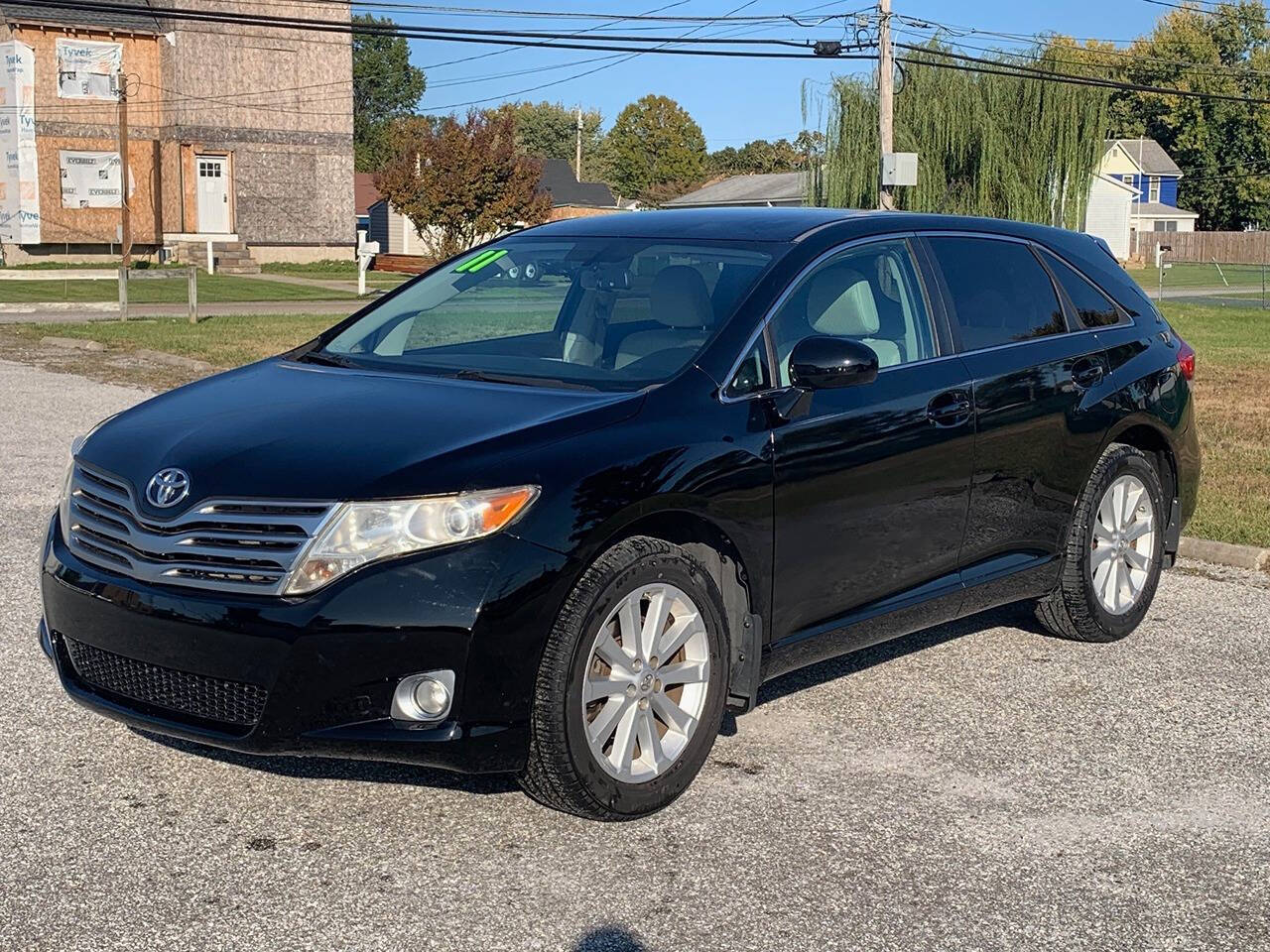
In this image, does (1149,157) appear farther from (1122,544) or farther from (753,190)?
(1122,544)

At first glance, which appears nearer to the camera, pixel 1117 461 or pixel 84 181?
pixel 1117 461

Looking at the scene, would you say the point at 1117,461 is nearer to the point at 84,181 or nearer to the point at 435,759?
the point at 435,759

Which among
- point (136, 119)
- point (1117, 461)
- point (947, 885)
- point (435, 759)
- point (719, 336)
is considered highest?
point (136, 119)

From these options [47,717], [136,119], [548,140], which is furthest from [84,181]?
[548,140]

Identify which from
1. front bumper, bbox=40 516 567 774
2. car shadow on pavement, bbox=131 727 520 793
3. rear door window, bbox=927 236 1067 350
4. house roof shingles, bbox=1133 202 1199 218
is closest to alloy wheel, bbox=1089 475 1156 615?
rear door window, bbox=927 236 1067 350

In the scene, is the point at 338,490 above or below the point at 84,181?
below

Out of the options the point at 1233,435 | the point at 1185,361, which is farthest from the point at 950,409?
the point at 1233,435

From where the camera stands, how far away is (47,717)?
17.6 feet

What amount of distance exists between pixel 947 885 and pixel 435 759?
1390 millimetres

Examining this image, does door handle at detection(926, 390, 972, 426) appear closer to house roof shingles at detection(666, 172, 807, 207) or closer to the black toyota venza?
the black toyota venza

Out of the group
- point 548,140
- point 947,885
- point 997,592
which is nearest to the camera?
point 947,885

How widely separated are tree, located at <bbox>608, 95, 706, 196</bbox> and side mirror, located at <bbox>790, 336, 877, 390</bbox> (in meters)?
112

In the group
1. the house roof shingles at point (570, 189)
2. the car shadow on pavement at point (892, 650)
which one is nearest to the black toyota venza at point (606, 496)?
the car shadow on pavement at point (892, 650)

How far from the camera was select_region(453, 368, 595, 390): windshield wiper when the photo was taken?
498 cm
